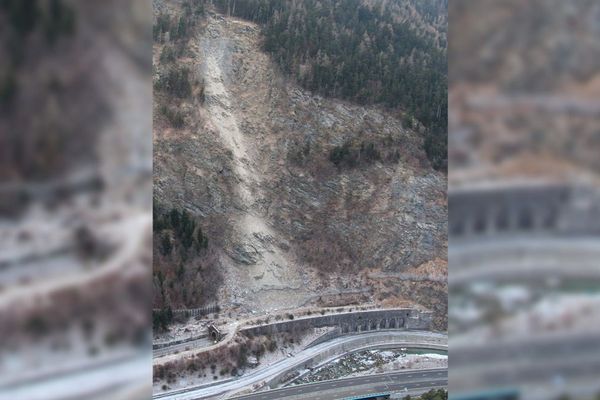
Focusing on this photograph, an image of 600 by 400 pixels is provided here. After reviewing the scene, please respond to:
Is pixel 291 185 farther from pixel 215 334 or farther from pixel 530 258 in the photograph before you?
pixel 530 258

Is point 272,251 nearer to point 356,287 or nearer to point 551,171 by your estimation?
point 356,287

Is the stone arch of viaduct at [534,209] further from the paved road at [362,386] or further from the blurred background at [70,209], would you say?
the paved road at [362,386]

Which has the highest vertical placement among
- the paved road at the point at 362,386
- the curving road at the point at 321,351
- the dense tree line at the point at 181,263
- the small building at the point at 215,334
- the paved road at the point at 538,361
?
the paved road at the point at 538,361

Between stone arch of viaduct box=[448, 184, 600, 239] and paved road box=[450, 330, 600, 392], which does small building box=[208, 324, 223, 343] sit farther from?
stone arch of viaduct box=[448, 184, 600, 239]

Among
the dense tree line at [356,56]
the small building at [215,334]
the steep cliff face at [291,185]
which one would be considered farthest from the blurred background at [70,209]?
the dense tree line at [356,56]

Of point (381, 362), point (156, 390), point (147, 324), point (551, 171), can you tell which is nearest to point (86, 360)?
point (147, 324)

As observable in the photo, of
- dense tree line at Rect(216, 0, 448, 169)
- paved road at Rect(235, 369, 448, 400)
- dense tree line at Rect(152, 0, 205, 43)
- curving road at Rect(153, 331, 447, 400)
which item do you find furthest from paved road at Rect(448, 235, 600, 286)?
dense tree line at Rect(216, 0, 448, 169)

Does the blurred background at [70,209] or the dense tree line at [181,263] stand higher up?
the blurred background at [70,209]
